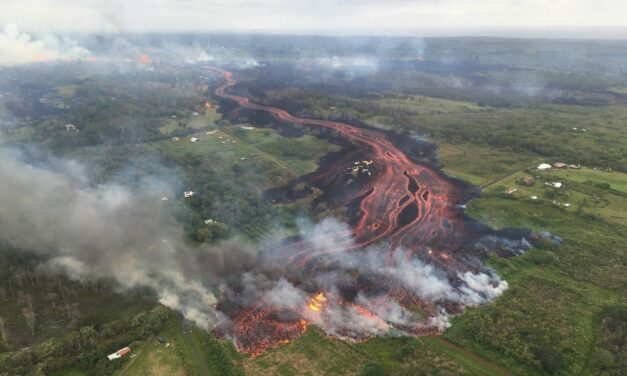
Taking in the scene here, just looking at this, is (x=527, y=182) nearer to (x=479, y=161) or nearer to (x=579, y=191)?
(x=579, y=191)

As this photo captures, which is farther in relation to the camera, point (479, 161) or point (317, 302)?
point (479, 161)

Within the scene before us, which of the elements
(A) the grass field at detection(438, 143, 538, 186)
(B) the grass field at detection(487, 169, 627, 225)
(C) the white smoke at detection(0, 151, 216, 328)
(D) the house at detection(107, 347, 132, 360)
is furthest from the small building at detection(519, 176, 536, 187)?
(D) the house at detection(107, 347, 132, 360)

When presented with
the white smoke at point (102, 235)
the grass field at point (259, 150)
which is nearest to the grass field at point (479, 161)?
the grass field at point (259, 150)

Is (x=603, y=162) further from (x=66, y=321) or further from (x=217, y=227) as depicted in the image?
(x=66, y=321)

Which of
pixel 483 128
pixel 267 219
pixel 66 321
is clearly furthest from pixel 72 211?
pixel 483 128

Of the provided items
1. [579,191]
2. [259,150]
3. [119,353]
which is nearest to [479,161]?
[579,191]

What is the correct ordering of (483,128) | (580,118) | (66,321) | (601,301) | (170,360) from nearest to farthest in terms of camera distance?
(170,360) → (66,321) → (601,301) → (483,128) → (580,118)

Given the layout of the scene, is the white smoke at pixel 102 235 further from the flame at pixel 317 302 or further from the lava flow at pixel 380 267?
the flame at pixel 317 302
